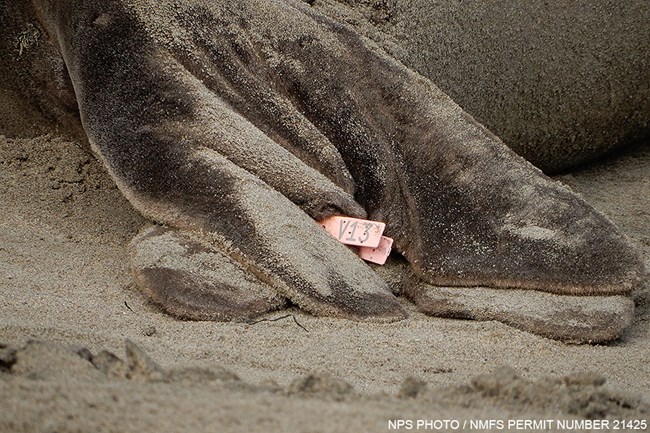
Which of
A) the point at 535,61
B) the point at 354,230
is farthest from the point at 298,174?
the point at 535,61

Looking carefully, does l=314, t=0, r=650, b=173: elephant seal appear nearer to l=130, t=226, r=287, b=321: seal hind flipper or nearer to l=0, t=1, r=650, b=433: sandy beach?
l=0, t=1, r=650, b=433: sandy beach

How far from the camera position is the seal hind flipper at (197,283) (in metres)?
2.05

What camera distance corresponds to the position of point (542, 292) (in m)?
2.22

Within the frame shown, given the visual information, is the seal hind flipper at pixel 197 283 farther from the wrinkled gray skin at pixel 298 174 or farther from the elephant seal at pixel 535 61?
the elephant seal at pixel 535 61

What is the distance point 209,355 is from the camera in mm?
1821

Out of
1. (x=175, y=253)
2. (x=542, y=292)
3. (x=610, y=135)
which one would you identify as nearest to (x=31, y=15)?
(x=175, y=253)

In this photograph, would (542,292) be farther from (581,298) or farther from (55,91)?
(55,91)

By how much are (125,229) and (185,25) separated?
0.47m

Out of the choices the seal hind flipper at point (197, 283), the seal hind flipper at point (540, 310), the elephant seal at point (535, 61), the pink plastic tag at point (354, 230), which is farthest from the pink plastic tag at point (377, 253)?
the elephant seal at point (535, 61)

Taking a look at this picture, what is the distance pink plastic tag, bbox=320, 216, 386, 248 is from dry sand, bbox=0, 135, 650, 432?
18 centimetres

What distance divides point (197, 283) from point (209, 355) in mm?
290

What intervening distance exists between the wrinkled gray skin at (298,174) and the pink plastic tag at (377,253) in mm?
41

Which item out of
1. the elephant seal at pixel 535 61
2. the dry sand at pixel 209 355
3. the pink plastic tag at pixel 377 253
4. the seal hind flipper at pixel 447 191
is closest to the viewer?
the dry sand at pixel 209 355

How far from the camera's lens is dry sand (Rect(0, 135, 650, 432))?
4.16 feet
